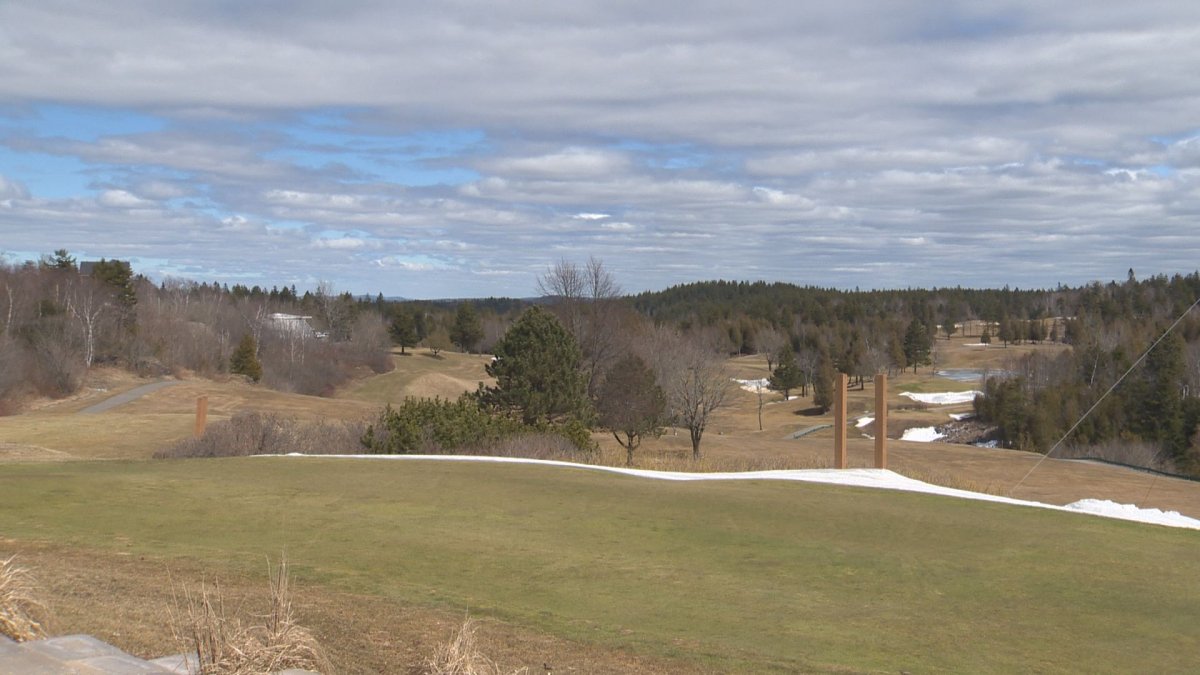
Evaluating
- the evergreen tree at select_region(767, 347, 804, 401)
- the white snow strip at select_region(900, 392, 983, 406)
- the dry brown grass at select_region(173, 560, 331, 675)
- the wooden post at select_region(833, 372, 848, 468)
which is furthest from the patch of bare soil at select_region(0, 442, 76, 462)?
the white snow strip at select_region(900, 392, 983, 406)

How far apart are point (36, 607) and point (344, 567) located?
2.97m

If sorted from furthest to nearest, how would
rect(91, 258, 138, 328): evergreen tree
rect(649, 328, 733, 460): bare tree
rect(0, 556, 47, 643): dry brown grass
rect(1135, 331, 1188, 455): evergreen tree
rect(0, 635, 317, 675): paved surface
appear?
rect(91, 258, 138, 328): evergreen tree < rect(1135, 331, 1188, 455): evergreen tree < rect(649, 328, 733, 460): bare tree < rect(0, 556, 47, 643): dry brown grass < rect(0, 635, 317, 675): paved surface

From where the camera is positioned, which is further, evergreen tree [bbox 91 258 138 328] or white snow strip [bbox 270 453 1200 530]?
evergreen tree [bbox 91 258 138 328]

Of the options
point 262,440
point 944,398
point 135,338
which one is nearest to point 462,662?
point 262,440

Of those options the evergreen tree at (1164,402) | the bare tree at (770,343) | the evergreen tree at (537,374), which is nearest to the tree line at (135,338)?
the evergreen tree at (537,374)

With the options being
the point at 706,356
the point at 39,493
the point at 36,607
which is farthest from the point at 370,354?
the point at 36,607

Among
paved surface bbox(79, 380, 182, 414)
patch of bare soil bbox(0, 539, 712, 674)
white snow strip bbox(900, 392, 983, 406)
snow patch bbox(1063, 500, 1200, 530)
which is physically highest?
patch of bare soil bbox(0, 539, 712, 674)

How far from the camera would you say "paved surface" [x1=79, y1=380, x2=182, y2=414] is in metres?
47.6

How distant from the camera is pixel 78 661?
15.6ft

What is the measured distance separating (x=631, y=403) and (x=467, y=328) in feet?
262

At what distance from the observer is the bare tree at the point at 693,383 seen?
145 ft

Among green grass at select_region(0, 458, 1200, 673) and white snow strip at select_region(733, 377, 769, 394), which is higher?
green grass at select_region(0, 458, 1200, 673)

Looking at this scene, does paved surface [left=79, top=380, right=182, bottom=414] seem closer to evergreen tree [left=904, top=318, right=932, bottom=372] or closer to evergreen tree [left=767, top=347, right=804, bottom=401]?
evergreen tree [left=767, top=347, right=804, bottom=401]

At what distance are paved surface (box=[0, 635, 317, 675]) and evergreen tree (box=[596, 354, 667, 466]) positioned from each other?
2781cm
